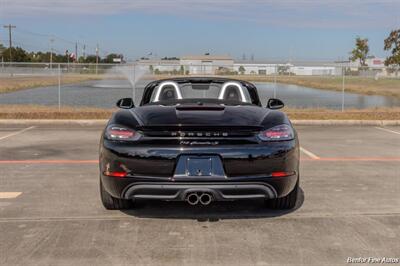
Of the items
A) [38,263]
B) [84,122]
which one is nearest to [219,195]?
[38,263]

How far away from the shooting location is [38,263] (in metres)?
3.63

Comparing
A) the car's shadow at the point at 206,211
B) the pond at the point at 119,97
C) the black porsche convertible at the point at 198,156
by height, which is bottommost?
the car's shadow at the point at 206,211

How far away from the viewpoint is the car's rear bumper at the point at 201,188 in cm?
410

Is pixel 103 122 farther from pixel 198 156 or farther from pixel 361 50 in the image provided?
pixel 361 50

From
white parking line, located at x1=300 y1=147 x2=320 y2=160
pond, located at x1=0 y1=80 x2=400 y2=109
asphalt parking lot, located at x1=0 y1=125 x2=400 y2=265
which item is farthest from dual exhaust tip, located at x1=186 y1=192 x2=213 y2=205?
pond, located at x1=0 y1=80 x2=400 y2=109

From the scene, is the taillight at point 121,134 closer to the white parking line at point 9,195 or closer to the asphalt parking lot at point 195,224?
the asphalt parking lot at point 195,224

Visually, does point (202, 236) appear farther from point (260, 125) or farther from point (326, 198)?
point (326, 198)

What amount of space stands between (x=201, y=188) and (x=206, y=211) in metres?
0.94

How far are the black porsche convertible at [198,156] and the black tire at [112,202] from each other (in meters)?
0.32

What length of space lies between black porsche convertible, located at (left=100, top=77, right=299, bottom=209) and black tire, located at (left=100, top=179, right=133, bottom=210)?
1.06ft

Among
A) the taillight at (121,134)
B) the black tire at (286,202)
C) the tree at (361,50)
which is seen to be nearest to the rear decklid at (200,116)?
the taillight at (121,134)

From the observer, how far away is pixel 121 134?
431 cm

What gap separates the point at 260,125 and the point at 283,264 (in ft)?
3.95

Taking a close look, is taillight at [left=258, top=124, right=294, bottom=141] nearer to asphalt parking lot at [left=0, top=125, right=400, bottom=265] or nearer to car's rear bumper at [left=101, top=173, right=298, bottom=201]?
car's rear bumper at [left=101, top=173, right=298, bottom=201]
